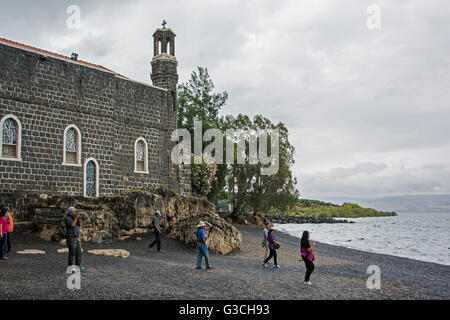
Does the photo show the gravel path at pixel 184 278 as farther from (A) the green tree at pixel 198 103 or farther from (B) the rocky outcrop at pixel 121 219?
(A) the green tree at pixel 198 103

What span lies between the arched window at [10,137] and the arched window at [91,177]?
3.89 meters

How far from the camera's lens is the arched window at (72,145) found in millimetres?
22688

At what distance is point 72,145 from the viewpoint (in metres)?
23.1

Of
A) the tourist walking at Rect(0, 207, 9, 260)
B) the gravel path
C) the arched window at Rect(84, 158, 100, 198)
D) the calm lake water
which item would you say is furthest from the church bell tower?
the calm lake water

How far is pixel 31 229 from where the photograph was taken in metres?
19.0

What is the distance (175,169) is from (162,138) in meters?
2.56

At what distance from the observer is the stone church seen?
20.5 meters

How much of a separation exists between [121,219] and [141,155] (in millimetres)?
7573

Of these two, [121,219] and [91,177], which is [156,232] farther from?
[91,177]

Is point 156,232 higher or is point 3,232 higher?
point 3,232

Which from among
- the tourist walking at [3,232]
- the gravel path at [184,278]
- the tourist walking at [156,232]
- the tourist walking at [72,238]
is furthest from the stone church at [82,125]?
the tourist walking at [72,238]

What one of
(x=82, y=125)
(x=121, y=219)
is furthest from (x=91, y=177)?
(x=121, y=219)

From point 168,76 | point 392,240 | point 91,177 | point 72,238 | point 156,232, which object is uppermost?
point 168,76
